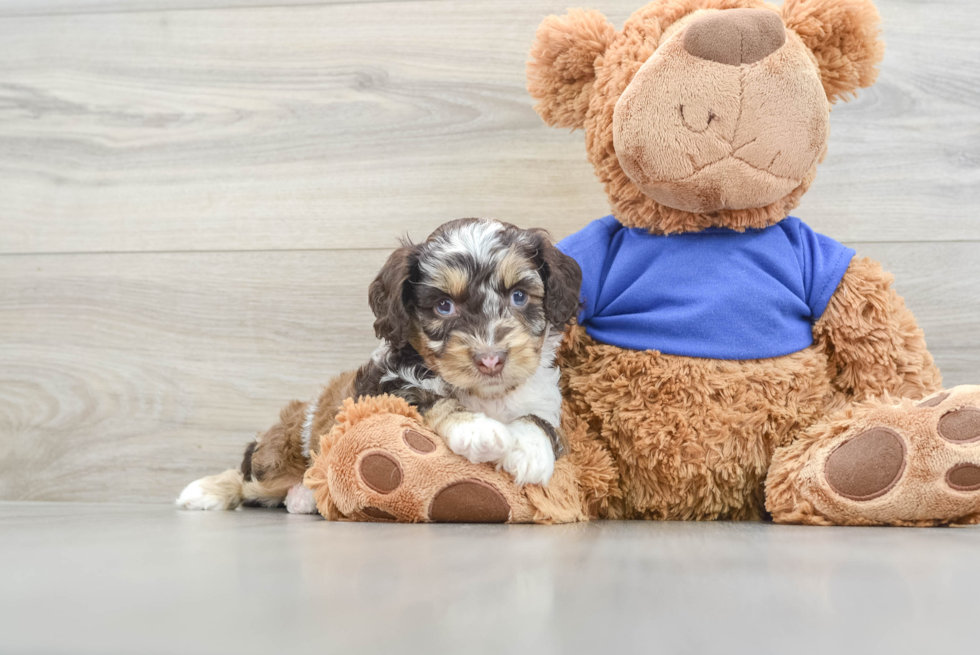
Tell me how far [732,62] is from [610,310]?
0.49m

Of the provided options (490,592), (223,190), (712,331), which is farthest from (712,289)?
(223,190)

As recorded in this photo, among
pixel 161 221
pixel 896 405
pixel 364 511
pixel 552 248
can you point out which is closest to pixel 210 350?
pixel 161 221

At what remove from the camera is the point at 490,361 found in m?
1.23

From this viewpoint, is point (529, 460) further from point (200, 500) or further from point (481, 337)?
point (200, 500)

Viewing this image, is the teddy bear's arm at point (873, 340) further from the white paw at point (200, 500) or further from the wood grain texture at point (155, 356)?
the white paw at point (200, 500)

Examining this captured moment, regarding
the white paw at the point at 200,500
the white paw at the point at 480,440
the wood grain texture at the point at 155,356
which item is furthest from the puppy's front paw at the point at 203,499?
the white paw at the point at 480,440

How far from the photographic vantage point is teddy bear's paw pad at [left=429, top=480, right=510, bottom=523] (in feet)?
4.17

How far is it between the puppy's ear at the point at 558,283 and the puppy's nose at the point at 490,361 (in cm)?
17

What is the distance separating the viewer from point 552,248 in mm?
1396

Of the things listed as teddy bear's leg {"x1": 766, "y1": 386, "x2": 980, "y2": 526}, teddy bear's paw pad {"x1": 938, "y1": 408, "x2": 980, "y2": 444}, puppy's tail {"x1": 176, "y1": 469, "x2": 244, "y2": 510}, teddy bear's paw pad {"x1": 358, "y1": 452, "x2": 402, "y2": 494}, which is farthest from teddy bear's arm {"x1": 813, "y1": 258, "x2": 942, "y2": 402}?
puppy's tail {"x1": 176, "y1": 469, "x2": 244, "y2": 510}

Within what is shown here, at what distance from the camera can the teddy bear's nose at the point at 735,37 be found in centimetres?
131

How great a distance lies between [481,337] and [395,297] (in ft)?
0.57

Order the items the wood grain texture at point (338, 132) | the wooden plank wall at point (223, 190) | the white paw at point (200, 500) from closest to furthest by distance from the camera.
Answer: the white paw at point (200, 500), the wood grain texture at point (338, 132), the wooden plank wall at point (223, 190)

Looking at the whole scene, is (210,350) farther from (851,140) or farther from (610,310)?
(851,140)
